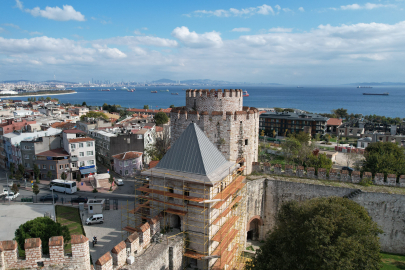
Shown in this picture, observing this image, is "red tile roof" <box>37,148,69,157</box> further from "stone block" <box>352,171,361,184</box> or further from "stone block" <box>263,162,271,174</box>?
"stone block" <box>352,171,361,184</box>

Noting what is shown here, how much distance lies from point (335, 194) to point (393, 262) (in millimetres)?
5732

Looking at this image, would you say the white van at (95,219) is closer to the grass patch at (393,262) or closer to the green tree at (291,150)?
the grass patch at (393,262)

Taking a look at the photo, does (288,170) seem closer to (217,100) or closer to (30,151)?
(217,100)

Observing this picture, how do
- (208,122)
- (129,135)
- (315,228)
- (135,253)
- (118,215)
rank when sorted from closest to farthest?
(135,253), (315,228), (208,122), (118,215), (129,135)

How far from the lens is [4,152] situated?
4825cm

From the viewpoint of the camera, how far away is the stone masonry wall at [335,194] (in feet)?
64.1

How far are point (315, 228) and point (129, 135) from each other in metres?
38.3

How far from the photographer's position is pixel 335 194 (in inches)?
801

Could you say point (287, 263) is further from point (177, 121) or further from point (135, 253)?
point (177, 121)

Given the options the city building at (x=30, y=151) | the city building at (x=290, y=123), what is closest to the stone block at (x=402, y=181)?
the city building at (x=30, y=151)

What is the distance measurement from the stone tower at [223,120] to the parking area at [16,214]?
57.8 feet

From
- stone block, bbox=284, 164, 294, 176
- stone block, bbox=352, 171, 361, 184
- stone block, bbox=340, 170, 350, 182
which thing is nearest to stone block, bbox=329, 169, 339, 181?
stone block, bbox=340, 170, 350, 182

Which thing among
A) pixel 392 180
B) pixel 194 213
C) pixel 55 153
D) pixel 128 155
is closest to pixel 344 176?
pixel 392 180

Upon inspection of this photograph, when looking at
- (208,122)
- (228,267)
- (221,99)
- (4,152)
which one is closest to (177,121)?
(208,122)
